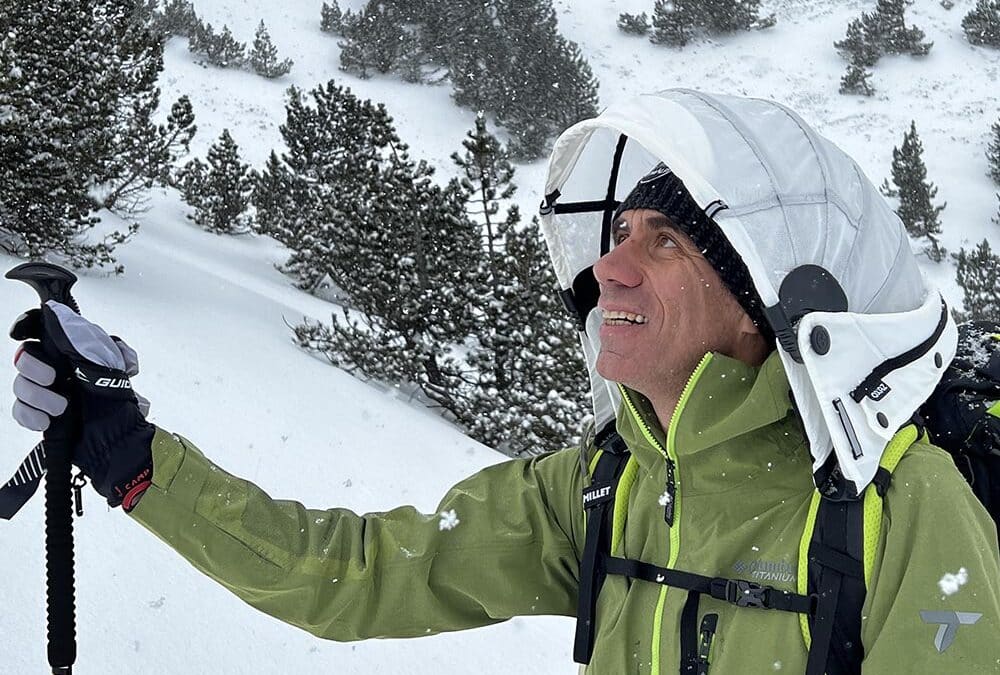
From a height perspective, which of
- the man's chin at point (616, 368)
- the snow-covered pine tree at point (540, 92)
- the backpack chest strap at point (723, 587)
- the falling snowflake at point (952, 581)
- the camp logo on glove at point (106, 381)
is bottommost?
the snow-covered pine tree at point (540, 92)

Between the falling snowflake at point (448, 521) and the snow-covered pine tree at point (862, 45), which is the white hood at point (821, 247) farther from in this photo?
the snow-covered pine tree at point (862, 45)

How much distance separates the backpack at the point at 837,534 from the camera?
117 centimetres

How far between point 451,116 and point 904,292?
3014cm

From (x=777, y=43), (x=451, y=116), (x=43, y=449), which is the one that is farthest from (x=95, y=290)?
(x=777, y=43)

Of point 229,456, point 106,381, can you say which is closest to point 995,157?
point 229,456

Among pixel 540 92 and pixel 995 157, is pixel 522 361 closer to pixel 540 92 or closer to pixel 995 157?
pixel 995 157

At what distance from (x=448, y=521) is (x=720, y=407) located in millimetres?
666

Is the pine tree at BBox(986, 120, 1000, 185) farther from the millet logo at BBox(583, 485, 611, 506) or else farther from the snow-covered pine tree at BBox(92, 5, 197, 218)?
the millet logo at BBox(583, 485, 611, 506)

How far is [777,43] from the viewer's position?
1278 inches

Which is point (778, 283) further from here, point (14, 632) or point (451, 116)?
point (451, 116)

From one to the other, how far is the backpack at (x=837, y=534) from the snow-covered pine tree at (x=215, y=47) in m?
31.6

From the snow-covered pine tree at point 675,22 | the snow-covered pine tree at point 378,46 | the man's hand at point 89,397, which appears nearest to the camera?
the man's hand at point 89,397

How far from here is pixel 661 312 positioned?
5.20 ft

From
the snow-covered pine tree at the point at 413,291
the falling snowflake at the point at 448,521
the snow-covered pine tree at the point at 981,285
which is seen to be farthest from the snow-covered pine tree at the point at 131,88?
the snow-covered pine tree at the point at 981,285
